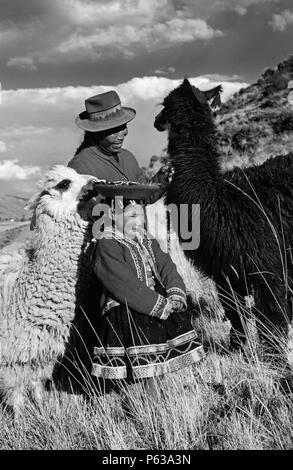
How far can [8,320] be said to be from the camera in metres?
2.78

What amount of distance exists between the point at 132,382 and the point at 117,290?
0.48 metres

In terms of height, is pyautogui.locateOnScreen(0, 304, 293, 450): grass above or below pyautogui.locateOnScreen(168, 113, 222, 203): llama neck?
below

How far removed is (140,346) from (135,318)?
0.14m

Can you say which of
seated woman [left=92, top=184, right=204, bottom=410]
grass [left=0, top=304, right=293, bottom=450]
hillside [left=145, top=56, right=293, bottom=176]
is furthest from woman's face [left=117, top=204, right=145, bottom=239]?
hillside [left=145, top=56, right=293, bottom=176]

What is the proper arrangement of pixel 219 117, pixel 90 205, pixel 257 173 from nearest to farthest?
pixel 90 205, pixel 257 173, pixel 219 117

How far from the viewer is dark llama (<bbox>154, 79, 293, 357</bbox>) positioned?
3127 millimetres

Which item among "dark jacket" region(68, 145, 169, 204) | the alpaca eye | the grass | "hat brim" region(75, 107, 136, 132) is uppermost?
"hat brim" region(75, 107, 136, 132)

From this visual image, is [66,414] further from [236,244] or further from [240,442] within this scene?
[236,244]

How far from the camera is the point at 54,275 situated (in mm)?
2750

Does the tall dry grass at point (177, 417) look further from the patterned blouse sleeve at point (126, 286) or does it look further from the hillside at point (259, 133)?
the hillside at point (259, 133)

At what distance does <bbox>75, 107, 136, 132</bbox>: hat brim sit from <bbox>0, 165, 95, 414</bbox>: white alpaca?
14.8 inches

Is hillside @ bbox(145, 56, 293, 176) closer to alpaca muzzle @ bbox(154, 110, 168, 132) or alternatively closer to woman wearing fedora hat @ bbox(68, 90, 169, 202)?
alpaca muzzle @ bbox(154, 110, 168, 132)

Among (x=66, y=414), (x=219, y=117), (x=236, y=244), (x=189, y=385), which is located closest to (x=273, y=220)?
(x=236, y=244)

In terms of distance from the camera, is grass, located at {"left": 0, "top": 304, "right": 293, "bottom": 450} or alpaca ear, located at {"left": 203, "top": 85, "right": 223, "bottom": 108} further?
alpaca ear, located at {"left": 203, "top": 85, "right": 223, "bottom": 108}
